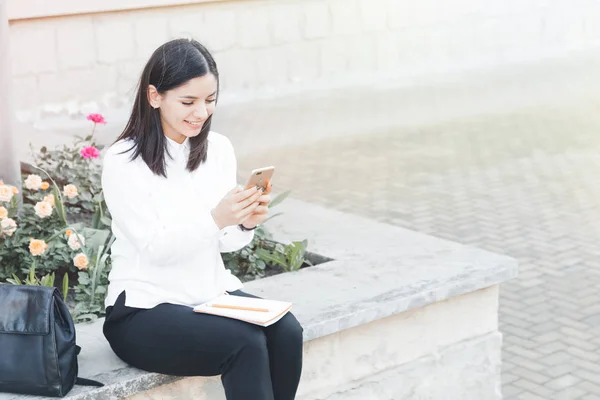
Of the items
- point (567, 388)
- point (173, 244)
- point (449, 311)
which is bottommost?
point (567, 388)

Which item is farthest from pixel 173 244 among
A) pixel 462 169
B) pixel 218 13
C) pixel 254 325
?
pixel 218 13

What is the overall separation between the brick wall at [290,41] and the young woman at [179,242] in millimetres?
5874

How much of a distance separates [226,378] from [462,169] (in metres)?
5.72

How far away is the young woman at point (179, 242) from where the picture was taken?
9.80ft

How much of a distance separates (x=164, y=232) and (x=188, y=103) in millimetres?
415

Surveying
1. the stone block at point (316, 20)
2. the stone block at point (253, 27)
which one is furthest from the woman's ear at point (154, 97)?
the stone block at point (316, 20)

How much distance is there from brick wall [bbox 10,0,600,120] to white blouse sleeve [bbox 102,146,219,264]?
5.97 m

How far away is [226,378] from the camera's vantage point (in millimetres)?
2986

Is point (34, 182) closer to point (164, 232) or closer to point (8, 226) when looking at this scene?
point (8, 226)

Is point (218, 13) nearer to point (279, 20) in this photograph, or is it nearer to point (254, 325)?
point (279, 20)

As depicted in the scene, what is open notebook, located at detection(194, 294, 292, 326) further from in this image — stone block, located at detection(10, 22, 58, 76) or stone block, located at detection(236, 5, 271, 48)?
stone block, located at detection(236, 5, 271, 48)

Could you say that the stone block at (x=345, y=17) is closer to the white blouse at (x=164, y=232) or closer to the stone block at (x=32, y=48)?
the stone block at (x=32, y=48)

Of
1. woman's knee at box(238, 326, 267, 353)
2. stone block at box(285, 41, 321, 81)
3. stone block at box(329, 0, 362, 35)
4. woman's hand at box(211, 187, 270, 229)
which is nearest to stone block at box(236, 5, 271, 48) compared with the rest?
stone block at box(285, 41, 321, 81)

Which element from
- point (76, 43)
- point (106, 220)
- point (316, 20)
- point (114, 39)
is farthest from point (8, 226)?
point (316, 20)
